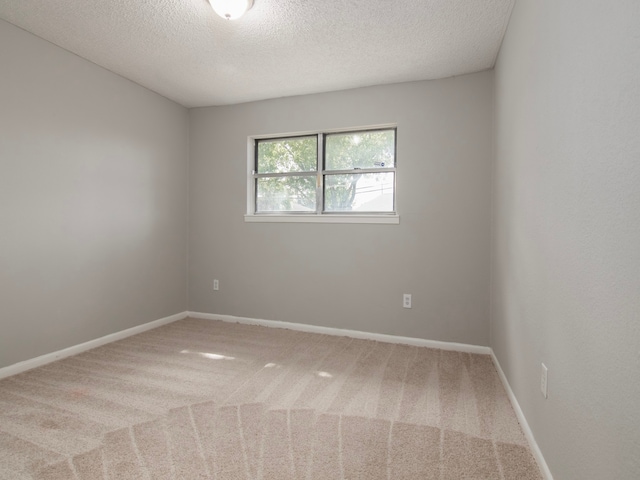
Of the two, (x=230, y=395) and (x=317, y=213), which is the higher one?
(x=317, y=213)

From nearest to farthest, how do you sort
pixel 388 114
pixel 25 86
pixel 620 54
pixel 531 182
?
pixel 620 54
pixel 531 182
pixel 25 86
pixel 388 114

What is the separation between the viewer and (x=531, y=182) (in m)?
1.71

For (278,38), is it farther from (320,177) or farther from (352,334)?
(352,334)

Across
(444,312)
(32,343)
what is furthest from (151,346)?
(444,312)

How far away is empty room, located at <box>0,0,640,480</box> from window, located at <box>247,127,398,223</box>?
27 millimetres

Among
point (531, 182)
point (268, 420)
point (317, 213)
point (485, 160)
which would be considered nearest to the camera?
point (531, 182)

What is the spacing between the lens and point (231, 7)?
6.70ft

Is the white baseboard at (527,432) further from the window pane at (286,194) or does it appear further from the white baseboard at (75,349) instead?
the white baseboard at (75,349)

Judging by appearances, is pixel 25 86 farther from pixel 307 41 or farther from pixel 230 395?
pixel 230 395

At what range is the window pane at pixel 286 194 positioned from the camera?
3611mm

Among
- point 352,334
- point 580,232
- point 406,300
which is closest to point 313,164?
point 406,300

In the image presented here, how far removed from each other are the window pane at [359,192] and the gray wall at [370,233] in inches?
7.0

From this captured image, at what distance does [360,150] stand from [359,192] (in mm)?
426

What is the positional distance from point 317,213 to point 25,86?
2534mm
